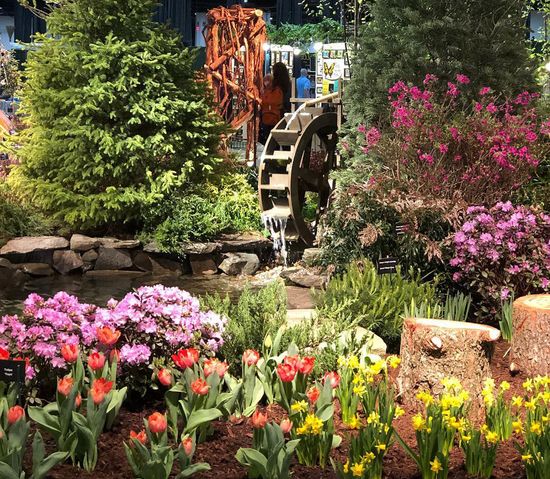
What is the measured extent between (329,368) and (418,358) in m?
0.53

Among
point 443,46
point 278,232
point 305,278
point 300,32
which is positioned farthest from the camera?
point 300,32

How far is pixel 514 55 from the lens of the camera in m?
9.46

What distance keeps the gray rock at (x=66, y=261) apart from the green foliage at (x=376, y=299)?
5.25m

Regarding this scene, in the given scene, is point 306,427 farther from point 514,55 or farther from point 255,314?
point 514,55

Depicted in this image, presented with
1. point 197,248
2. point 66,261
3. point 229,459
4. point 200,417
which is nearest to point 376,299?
point 229,459

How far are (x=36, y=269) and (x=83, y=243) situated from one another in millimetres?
696

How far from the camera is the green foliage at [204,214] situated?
461 inches

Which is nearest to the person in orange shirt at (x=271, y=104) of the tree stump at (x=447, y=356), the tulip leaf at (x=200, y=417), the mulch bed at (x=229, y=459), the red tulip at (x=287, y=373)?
the tree stump at (x=447, y=356)

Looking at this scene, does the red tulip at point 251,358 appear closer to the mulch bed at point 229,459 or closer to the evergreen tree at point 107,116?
the mulch bed at point 229,459

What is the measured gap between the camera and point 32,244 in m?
11.3

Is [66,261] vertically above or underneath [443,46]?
underneath

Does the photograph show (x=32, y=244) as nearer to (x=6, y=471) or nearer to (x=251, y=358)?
(x=251, y=358)

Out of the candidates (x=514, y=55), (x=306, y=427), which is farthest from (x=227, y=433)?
(x=514, y=55)

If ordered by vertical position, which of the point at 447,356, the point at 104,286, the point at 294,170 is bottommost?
the point at 104,286
